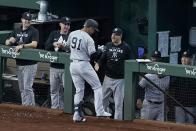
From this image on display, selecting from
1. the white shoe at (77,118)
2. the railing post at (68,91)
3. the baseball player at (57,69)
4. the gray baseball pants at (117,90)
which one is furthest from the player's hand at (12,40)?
the white shoe at (77,118)

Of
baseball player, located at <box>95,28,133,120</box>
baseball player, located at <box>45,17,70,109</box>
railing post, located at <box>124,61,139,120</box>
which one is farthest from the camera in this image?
baseball player, located at <box>45,17,70,109</box>

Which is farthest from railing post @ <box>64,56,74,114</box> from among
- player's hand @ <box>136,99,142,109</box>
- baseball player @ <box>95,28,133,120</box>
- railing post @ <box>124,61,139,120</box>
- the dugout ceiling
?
the dugout ceiling

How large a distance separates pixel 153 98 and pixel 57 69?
1.88m

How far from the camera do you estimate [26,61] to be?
14.1m

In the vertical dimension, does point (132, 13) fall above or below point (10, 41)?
above

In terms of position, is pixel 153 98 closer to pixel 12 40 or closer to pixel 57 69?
pixel 57 69

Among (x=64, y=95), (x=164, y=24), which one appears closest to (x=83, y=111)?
(x=64, y=95)

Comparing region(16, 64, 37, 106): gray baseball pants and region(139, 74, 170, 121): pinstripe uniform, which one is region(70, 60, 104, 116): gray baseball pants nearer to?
region(139, 74, 170, 121): pinstripe uniform

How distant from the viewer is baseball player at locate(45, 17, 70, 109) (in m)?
13.8

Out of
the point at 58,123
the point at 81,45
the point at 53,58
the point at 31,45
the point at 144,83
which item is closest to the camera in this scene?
the point at 81,45

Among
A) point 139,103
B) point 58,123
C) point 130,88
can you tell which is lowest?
point 58,123

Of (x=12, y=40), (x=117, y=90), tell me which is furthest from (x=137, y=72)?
(x=12, y=40)

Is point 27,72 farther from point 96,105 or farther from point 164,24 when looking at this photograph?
point 164,24

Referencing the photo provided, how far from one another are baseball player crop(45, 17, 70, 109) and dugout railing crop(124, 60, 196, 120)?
4.44 feet
